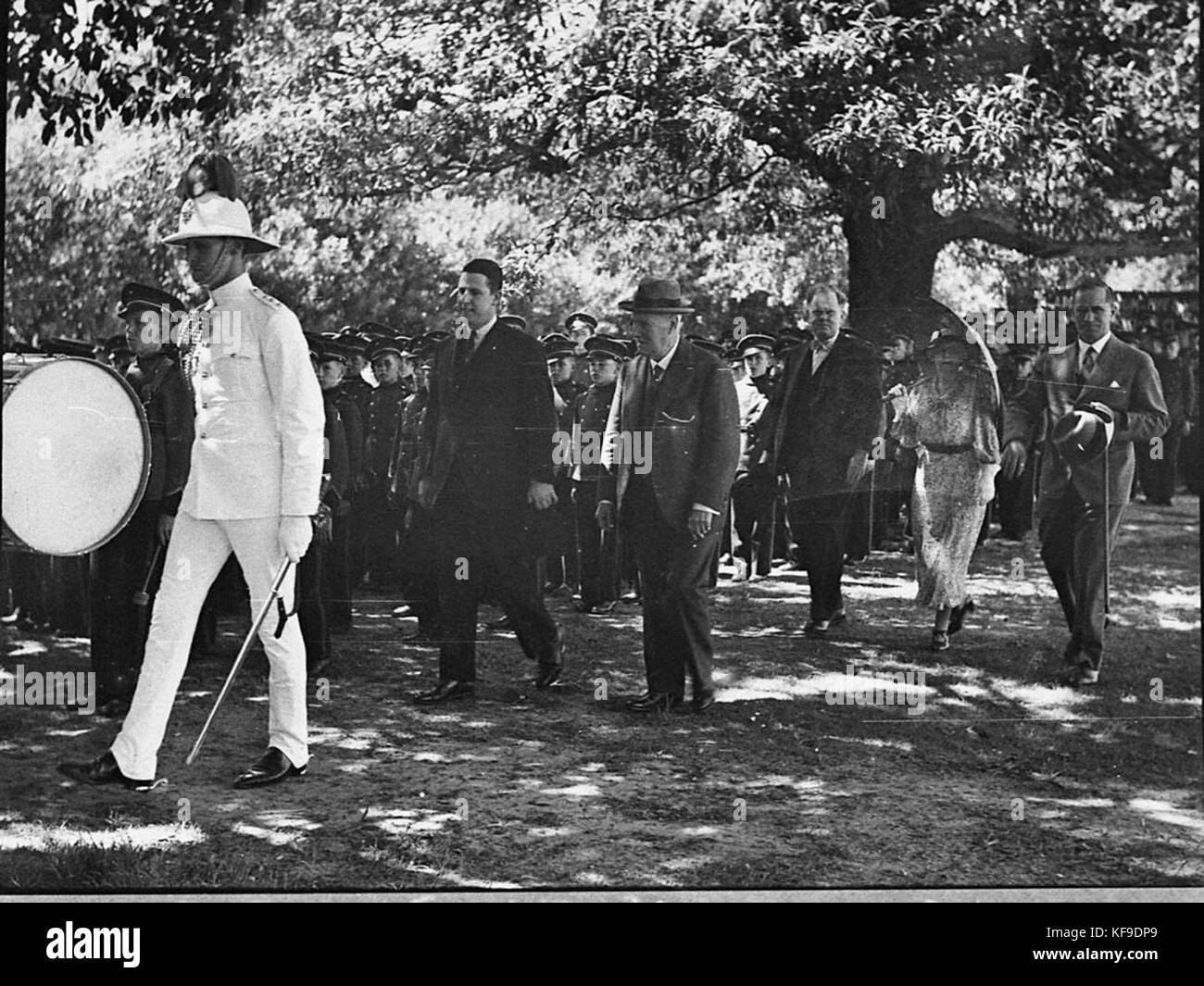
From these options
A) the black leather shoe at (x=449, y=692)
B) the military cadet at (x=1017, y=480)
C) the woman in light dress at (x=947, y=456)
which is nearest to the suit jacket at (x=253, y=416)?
the black leather shoe at (x=449, y=692)

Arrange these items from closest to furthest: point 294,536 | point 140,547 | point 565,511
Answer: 1. point 294,536
2. point 565,511
3. point 140,547

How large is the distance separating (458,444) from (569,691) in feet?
3.32

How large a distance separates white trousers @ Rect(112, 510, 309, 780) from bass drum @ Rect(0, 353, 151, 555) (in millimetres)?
358

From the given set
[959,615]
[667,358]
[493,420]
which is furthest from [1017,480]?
[493,420]

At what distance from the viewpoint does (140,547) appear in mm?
5609

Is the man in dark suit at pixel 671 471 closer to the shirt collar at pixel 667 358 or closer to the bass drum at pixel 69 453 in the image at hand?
the shirt collar at pixel 667 358

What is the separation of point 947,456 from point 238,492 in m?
2.64

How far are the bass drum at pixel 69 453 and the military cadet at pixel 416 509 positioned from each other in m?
0.95

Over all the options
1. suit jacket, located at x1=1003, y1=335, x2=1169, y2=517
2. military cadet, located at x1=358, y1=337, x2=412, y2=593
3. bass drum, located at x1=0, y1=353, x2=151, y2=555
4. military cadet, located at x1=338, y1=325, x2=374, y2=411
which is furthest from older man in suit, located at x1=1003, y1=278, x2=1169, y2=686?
bass drum, located at x1=0, y1=353, x2=151, y2=555

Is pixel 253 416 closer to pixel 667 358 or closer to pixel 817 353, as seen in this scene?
pixel 667 358

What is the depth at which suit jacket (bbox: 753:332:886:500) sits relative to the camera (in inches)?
219

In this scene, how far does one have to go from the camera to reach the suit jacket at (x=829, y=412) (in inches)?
219
